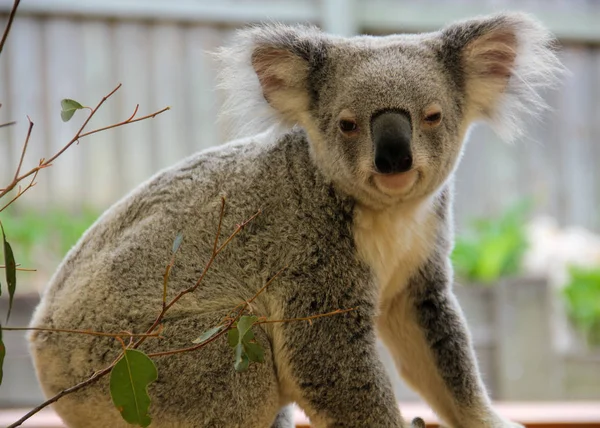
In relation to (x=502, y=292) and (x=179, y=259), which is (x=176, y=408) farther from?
(x=502, y=292)

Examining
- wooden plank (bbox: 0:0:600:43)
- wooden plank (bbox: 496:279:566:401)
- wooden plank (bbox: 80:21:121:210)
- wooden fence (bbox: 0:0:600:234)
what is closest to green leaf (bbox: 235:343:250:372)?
wooden plank (bbox: 496:279:566:401)

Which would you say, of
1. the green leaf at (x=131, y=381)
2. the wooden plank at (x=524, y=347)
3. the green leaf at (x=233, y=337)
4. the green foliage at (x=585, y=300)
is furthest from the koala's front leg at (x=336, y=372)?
the green foliage at (x=585, y=300)

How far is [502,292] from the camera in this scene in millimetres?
3250

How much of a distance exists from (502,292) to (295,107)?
5.99 ft

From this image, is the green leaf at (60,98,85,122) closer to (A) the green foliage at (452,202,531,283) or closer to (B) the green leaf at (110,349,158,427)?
(B) the green leaf at (110,349,158,427)

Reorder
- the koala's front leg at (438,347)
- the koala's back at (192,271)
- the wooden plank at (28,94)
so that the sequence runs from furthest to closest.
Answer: the wooden plank at (28,94), the koala's front leg at (438,347), the koala's back at (192,271)

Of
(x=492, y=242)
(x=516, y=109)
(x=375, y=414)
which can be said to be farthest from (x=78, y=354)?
(x=492, y=242)

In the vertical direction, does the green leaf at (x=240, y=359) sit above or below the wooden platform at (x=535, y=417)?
above

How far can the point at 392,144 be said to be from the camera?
1447 mm

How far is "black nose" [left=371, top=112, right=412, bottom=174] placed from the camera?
4.76 ft

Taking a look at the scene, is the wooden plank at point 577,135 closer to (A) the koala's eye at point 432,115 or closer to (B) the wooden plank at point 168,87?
(B) the wooden plank at point 168,87

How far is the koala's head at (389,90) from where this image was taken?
154 cm

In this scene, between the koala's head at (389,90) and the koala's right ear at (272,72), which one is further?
the koala's right ear at (272,72)

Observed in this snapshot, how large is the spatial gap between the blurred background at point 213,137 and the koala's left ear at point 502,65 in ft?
5.29
